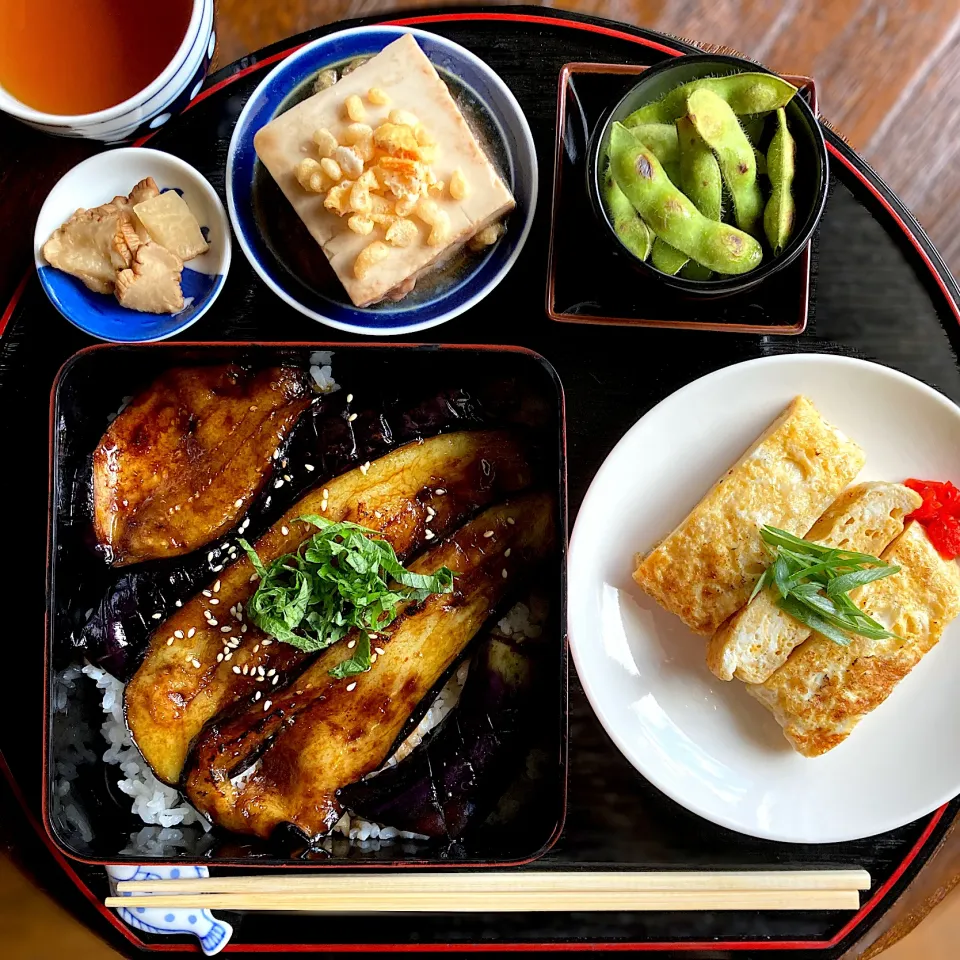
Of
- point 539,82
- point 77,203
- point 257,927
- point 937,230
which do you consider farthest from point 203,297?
point 937,230

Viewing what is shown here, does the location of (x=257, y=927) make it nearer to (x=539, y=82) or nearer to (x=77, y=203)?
(x=77, y=203)

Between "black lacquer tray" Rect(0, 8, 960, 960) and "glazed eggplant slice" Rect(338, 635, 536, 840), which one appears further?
"black lacquer tray" Rect(0, 8, 960, 960)

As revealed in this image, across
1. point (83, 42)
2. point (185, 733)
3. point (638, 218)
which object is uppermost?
point (638, 218)

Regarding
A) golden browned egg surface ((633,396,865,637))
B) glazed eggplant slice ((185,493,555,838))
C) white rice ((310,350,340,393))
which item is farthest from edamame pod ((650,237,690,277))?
white rice ((310,350,340,393))

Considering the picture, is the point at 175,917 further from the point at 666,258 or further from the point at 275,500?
the point at 666,258

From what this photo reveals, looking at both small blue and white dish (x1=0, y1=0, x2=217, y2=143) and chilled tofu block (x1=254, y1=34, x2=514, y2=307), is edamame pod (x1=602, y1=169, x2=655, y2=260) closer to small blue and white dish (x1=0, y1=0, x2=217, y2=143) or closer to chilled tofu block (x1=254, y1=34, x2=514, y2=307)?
chilled tofu block (x1=254, y1=34, x2=514, y2=307)

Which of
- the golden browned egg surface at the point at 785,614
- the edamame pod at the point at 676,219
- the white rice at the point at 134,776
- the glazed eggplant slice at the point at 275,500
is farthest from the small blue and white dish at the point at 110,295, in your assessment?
the golden browned egg surface at the point at 785,614

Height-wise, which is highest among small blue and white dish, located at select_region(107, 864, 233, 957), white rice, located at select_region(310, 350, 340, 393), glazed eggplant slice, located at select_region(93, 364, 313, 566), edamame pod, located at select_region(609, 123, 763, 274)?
edamame pod, located at select_region(609, 123, 763, 274)

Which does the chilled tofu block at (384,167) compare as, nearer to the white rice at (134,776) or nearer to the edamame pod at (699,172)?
the edamame pod at (699,172)
